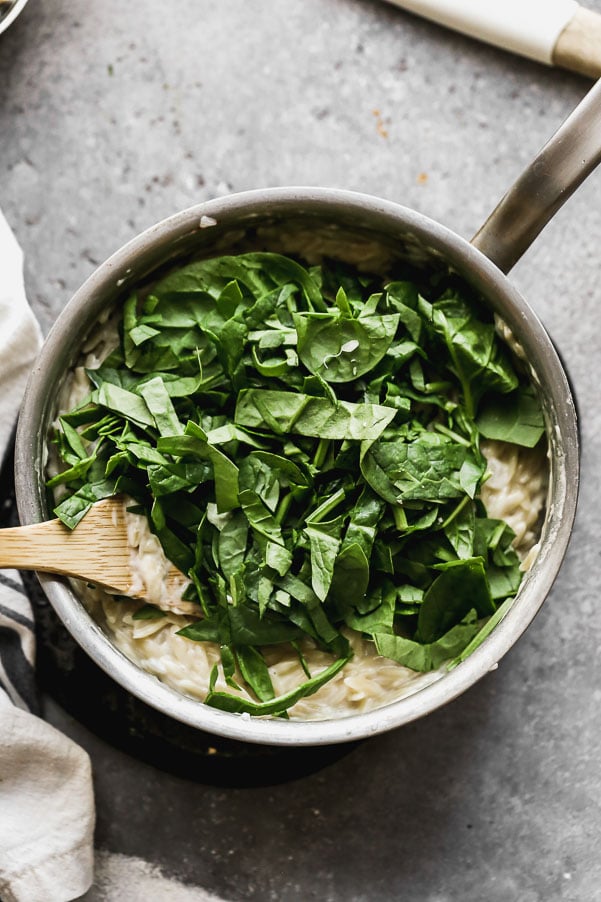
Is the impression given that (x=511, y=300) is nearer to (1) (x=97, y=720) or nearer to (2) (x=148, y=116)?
(2) (x=148, y=116)

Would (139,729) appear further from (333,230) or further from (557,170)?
(557,170)

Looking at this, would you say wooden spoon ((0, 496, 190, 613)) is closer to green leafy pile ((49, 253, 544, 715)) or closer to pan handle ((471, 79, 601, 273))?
green leafy pile ((49, 253, 544, 715))

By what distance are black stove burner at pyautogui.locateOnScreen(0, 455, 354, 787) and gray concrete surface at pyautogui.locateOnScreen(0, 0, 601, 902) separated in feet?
0.10

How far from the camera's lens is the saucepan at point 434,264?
1068 mm

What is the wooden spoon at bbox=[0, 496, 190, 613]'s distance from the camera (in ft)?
3.61

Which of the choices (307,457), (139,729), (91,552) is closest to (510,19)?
(307,457)

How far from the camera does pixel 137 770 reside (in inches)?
53.6

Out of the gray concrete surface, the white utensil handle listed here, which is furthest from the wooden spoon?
the white utensil handle

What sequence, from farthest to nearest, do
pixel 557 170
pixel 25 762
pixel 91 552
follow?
pixel 25 762 < pixel 91 552 < pixel 557 170

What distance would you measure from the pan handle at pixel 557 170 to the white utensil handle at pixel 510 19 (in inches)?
14.7

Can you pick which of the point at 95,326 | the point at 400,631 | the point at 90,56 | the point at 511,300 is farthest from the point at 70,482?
the point at 90,56

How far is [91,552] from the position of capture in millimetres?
1123

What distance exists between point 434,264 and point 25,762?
85cm

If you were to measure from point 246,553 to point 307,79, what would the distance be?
725 millimetres
